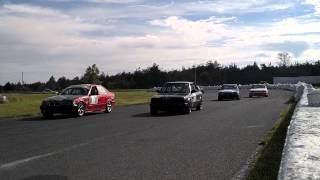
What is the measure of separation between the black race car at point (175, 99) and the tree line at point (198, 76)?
104 metres

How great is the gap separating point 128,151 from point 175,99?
14.1m

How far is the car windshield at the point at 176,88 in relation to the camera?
→ 27.8 m

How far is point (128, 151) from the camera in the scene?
484 inches

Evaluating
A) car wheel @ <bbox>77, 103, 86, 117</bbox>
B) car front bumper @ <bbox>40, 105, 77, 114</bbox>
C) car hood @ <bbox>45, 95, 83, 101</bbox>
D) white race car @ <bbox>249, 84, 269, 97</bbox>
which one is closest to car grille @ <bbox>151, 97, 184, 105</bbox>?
car wheel @ <bbox>77, 103, 86, 117</bbox>

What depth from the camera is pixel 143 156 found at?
453 inches

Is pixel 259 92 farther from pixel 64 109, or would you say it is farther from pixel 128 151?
pixel 128 151

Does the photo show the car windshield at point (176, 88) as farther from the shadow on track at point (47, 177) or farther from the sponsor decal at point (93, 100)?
the shadow on track at point (47, 177)

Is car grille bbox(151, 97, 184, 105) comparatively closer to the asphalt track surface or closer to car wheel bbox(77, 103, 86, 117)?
car wheel bbox(77, 103, 86, 117)

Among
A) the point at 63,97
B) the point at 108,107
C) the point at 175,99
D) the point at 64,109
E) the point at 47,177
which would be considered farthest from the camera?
the point at 108,107

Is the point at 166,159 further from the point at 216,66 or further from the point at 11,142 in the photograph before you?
the point at 216,66

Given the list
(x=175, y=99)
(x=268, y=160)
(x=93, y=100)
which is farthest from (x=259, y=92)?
(x=268, y=160)

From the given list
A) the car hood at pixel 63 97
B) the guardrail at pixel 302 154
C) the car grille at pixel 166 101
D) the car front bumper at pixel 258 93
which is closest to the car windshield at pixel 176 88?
the car grille at pixel 166 101

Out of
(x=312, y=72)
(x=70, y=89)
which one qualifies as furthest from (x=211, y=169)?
(x=312, y=72)

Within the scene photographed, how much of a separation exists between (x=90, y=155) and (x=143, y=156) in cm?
109
